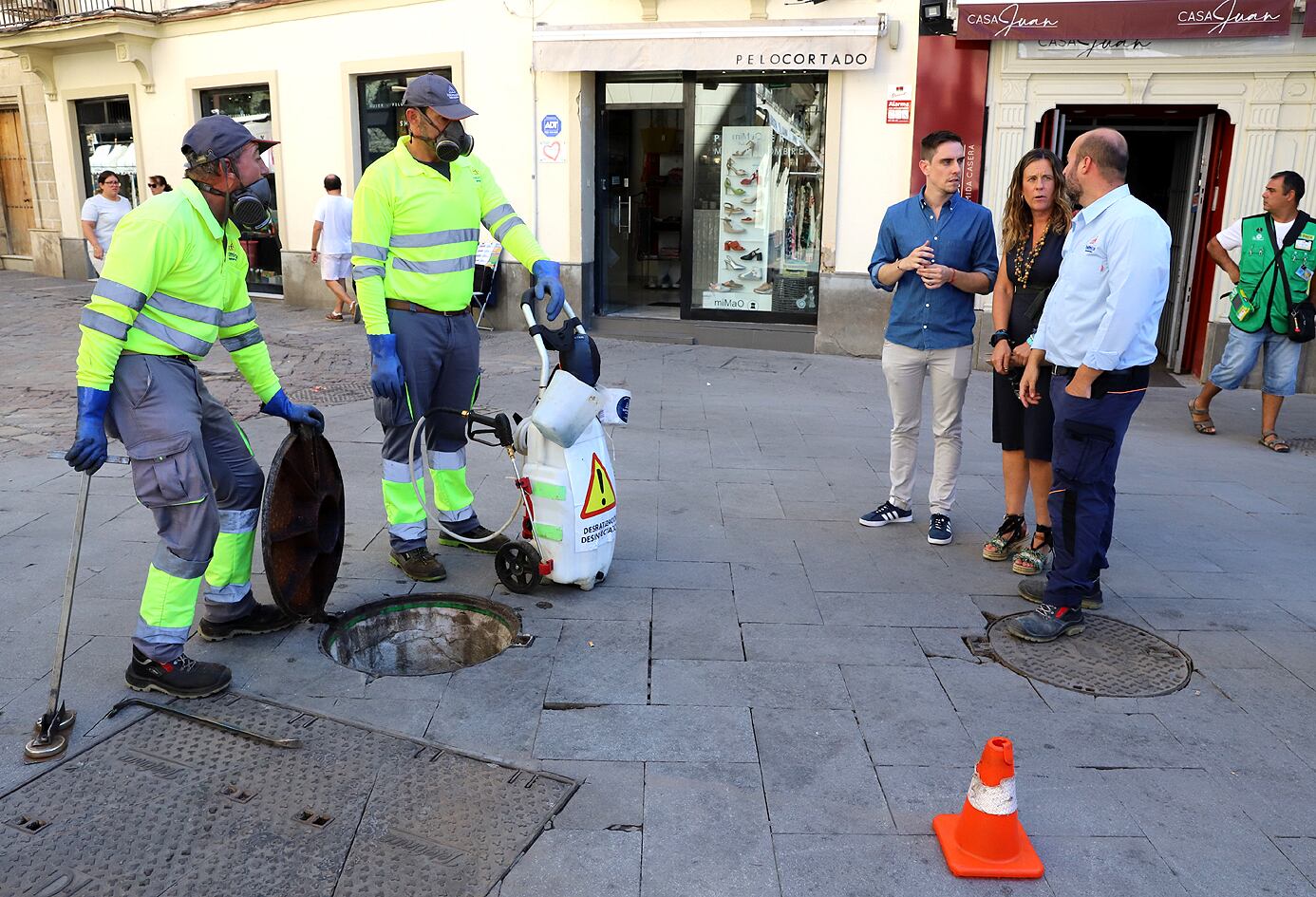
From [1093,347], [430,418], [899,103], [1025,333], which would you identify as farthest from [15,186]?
[1093,347]

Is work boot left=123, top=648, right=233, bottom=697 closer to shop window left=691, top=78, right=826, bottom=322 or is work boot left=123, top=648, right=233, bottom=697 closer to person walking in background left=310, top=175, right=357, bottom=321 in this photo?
shop window left=691, top=78, right=826, bottom=322

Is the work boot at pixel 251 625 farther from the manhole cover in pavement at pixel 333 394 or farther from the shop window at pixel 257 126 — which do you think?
the shop window at pixel 257 126

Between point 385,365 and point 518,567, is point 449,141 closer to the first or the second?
point 385,365

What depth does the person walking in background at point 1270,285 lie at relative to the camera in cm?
752

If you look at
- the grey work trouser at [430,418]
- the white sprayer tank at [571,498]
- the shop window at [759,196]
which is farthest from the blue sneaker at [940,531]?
the shop window at [759,196]

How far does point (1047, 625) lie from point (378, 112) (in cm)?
1164

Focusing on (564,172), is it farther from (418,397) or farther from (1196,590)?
(1196,590)

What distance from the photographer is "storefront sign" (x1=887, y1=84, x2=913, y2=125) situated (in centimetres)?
1032

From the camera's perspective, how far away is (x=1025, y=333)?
16.4 ft

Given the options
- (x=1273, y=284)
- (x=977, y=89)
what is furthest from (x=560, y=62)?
(x=1273, y=284)

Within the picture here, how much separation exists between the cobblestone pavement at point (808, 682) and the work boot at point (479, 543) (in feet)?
0.29

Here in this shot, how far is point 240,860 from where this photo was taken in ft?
9.23

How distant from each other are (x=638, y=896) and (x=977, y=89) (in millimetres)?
9198

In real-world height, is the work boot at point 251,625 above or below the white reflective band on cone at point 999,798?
below
